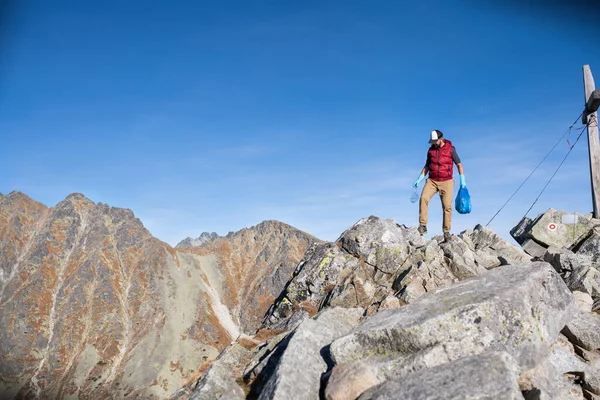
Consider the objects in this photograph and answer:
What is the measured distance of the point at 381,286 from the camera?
54.4 feet

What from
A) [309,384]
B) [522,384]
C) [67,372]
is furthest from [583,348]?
[67,372]

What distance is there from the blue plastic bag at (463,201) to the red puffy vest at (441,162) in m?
0.99

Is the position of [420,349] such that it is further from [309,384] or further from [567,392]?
[567,392]

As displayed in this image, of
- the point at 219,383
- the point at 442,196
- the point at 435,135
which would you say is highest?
the point at 435,135

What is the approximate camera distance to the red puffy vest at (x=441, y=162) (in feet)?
60.8

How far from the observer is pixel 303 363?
8.79 metres

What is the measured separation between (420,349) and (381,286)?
852 centimetres

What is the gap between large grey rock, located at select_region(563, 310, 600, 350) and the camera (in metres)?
10.5

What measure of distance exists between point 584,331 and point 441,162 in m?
9.60

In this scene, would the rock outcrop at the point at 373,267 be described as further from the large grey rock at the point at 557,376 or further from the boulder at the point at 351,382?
the boulder at the point at 351,382

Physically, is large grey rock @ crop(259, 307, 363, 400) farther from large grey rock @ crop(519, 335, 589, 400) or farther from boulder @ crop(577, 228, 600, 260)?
boulder @ crop(577, 228, 600, 260)

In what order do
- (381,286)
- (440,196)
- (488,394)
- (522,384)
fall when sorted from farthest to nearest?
(440,196)
(381,286)
(522,384)
(488,394)

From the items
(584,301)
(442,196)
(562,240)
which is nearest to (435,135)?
(442,196)

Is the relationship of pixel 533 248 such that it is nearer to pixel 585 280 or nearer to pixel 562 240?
pixel 562 240
